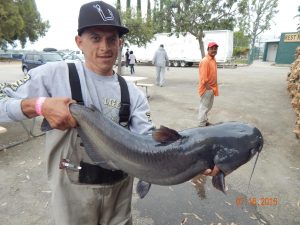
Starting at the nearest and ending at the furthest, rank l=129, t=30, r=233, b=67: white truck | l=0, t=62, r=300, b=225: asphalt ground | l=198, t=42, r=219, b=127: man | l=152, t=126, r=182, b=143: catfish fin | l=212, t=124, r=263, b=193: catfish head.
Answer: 1. l=212, t=124, r=263, b=193: catfish head
2. l=152, t=126, r=182, b=143: catfish fin
3. l=0, t=62, r=300, b=225: asphalt ground
4. l=198, t=42, r=219, b=127: man
5. l=129, t=30, r=233, b=67: white truck

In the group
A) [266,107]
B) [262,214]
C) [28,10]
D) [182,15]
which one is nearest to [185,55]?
[182,15]

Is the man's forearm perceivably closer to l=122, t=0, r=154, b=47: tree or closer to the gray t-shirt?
the gray t-shirt

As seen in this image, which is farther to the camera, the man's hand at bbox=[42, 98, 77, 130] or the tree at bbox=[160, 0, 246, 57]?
the tree at bbox=[160, 0, 246, 57]

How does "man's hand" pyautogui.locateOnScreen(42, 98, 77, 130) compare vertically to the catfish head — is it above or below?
above

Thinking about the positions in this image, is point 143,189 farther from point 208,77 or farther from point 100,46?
point 208,77

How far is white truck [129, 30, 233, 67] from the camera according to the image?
1135 inches

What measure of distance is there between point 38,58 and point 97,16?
1896 cm

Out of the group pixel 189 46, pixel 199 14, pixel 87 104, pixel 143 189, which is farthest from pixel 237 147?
pixel 189 46

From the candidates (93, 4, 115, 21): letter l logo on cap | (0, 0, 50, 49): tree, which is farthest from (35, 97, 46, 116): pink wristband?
(0, 0, 50, 49): tree

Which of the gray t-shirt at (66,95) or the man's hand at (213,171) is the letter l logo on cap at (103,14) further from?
the man's hand at (213,171)

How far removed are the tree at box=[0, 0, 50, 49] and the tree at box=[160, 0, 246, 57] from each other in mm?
21255

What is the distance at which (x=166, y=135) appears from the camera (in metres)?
1.68

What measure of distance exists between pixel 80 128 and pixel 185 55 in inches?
1203

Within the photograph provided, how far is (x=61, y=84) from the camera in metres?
1.93
